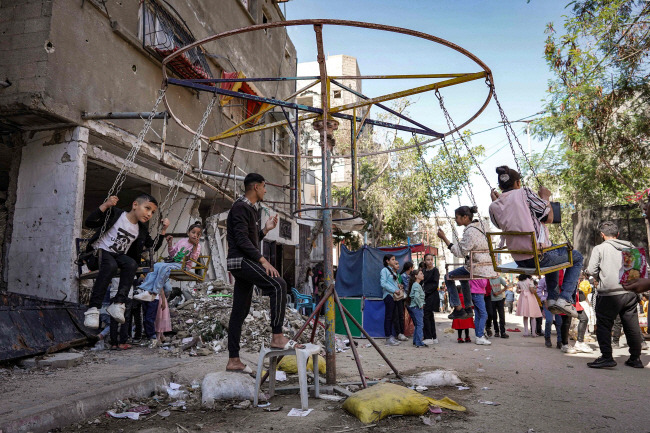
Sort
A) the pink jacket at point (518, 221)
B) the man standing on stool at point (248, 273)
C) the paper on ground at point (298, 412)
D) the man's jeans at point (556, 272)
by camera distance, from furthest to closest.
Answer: the man's jeans at point (556, 272) → the pink jacket at point (518, 221) → the man standing on stool at point (248, 273) → the paper on ground at point (298, 412)

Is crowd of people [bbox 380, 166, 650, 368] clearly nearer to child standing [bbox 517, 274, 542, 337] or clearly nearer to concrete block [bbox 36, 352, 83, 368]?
child standing [bbox 517, 274, 542, 337]

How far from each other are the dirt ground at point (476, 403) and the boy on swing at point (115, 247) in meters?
0.80

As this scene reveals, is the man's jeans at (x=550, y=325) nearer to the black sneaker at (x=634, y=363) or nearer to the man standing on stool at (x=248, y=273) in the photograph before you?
the black sneaker at (x=634, y=363)

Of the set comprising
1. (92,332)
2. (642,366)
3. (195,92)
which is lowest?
(642,366)

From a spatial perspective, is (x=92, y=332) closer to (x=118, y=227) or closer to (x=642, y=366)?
(x=118, y=227)

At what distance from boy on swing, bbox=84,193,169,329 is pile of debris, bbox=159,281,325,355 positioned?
60.1 inches

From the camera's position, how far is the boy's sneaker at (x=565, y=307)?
5402mm

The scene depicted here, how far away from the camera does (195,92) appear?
12.8 meters

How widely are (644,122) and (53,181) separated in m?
14.4

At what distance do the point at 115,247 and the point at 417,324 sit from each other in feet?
20.8

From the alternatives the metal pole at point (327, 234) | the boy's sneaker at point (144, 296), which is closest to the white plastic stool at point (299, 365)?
the metal pole at point (327, 234)

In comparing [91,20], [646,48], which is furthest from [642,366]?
[91,20]

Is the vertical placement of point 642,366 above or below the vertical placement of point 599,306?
below

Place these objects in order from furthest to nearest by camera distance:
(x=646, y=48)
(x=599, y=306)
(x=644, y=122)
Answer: (x=644, y=122)
(x=646, y=48)
(x=599, y=306)
